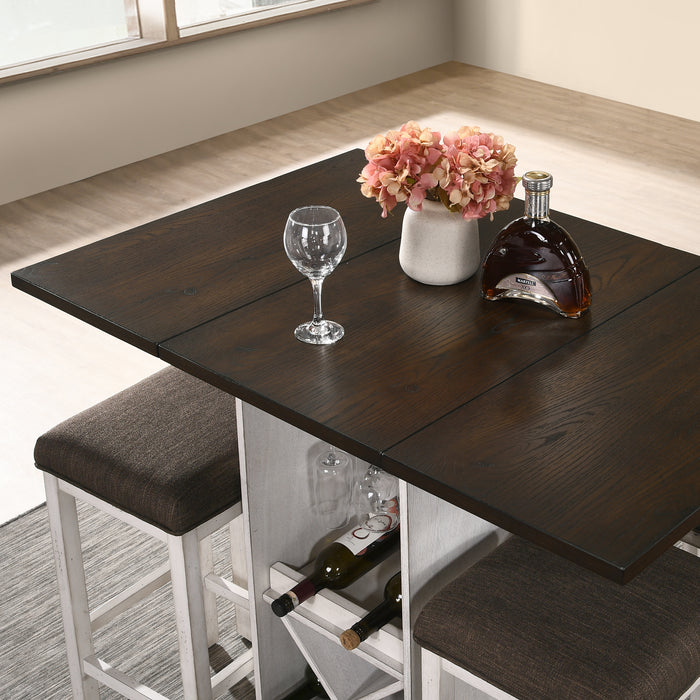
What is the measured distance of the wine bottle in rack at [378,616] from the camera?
1.71 metres

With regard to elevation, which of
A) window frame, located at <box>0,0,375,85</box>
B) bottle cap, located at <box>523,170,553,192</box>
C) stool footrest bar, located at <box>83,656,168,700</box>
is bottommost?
stool footrest bar, located at <box>83,656,168,700</box>

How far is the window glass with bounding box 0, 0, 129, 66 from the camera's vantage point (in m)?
4.74

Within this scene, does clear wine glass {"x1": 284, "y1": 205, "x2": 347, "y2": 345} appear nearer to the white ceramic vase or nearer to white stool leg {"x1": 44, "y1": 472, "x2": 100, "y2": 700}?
the white ceramic vase

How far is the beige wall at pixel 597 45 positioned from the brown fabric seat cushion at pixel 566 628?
4706 millimetres

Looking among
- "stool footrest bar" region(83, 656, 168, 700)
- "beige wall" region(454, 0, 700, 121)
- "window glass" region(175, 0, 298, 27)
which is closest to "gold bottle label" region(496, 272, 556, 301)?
"stool footrest bar" region(83, 656, 168, 700)

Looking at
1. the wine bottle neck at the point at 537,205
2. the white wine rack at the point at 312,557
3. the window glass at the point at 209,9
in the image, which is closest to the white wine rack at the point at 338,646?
the white wine rack at the point at 312,557

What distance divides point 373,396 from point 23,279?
74cm

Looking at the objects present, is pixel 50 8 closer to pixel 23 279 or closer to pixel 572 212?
pixel 572 212

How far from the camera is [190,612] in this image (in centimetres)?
193

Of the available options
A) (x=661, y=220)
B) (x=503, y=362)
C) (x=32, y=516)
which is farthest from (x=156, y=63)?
(x=503, y=362)

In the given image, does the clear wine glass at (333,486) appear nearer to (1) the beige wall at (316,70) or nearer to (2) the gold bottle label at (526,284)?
(2) the gold bottle label at (526,284)

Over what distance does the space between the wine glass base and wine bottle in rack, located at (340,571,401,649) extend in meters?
0.41

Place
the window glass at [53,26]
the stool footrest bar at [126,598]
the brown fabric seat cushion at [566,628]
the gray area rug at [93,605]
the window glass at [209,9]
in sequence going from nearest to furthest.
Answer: the brown fabric seat cushion at [566,628] < the stool footrest bar at [126,598] < the gray area rug at [93,605] < the window glass at [53,26] < the window glass at [209,9]

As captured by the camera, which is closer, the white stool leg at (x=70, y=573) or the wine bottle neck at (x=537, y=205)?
the wine bottle neck at (x=537, y=205)
